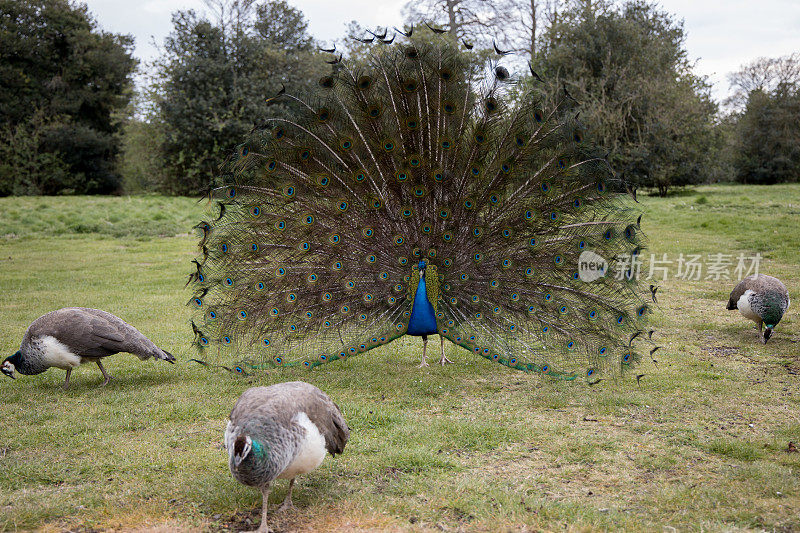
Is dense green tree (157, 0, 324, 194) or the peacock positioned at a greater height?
dense green tree (157, 0, 324, 194)

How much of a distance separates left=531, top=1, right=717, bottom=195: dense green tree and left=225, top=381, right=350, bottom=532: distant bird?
877 inches

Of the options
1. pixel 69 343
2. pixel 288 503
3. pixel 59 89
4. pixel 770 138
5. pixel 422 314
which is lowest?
pixel 288 503

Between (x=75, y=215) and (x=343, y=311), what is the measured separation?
15844 millimetres

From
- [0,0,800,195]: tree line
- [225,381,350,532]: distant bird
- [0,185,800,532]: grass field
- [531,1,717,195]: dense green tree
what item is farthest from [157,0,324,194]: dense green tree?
[225,381,350,532]: distant bird

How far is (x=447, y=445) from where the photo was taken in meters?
5.17

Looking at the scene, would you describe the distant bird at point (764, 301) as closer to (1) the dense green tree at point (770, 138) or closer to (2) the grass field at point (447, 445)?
(2) the grass field at point (447, 445)

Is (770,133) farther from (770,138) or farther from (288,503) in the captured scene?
(288,503)

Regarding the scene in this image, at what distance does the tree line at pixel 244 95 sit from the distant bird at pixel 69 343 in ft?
55.4

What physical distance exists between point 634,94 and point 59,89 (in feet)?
86.5

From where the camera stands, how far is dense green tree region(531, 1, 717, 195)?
2469 cm

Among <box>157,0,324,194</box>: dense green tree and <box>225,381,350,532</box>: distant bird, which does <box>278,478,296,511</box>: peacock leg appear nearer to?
<box>225,381,350,532</box>: distant bird

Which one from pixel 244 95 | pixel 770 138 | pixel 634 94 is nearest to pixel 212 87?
pixel 244 95

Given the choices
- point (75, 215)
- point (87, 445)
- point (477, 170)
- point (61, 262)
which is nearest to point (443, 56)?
point (477, 170)

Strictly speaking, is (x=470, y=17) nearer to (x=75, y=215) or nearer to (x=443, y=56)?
(x=75, y=215)
